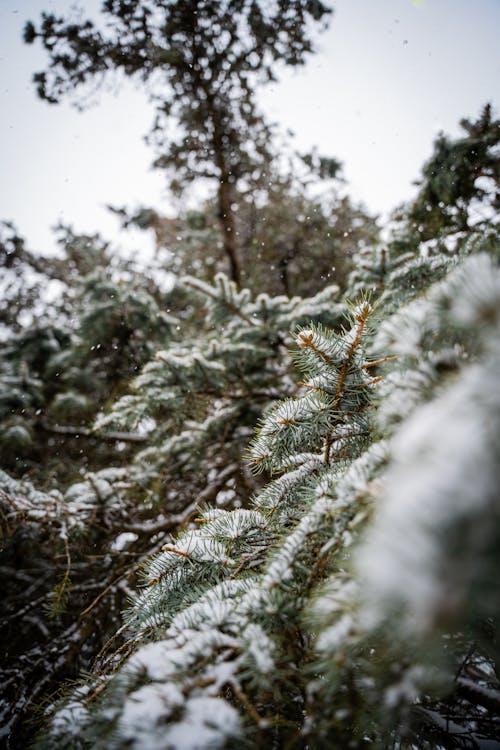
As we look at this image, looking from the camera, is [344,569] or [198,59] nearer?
[344,569]

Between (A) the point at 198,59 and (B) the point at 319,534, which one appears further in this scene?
(A) the point at 198,59

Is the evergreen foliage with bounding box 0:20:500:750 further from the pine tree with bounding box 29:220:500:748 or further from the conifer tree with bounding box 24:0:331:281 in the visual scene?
the conifer tree with bounding box 24:0:331:281

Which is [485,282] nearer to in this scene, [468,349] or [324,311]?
[468,349]

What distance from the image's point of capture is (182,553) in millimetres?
1082

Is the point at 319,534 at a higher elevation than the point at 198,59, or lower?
lower

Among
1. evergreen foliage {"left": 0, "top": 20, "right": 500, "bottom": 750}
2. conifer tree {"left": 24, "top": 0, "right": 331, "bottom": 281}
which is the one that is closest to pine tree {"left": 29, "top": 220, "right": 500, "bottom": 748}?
evergreen foliage {"left": 0, "top": 20, "right": 500, "bottom": 750}

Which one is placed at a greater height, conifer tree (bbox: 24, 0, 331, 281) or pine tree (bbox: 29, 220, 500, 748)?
conifer tree (bbox: 24, 0, 331, 281)

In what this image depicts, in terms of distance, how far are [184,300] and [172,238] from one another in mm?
2150

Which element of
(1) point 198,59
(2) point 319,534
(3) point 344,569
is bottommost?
(3) point 344,569

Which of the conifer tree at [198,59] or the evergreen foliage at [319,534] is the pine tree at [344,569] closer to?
the evergreen foliage at [319,534]

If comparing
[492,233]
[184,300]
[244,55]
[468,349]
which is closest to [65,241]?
[184,300]

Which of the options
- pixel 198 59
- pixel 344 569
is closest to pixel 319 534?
pixel 344 569

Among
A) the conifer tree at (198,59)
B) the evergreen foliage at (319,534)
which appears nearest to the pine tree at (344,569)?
the evergreen foliage at (319,534)

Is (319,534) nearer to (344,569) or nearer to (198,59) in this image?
(344,569)
